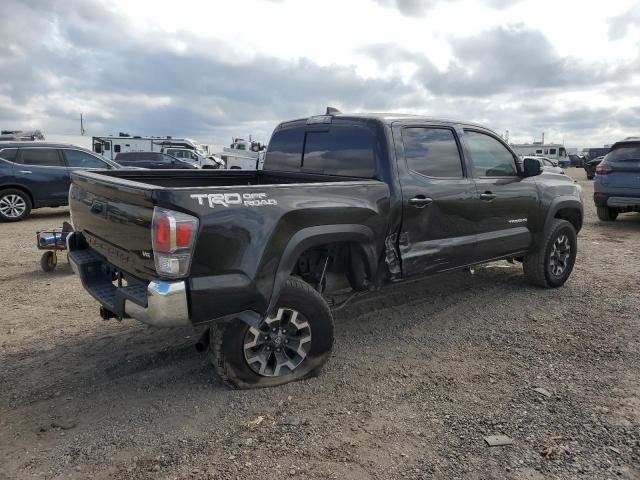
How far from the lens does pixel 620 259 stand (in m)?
7.51

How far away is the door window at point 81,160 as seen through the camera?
11414 millimetres

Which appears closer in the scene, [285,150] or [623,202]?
[285,150]

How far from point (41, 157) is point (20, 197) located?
3.26 ft

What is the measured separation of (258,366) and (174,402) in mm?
596

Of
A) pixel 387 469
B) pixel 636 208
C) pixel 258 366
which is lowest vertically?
pixel 387 469

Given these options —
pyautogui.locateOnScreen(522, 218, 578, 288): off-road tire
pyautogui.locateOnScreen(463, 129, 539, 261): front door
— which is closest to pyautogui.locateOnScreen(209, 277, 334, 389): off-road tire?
pyautogui.locateOnScreen(463, 129, 539, 261): front door

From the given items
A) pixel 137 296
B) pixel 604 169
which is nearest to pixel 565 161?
pixel 604 169

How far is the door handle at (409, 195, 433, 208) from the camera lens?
4058 mm

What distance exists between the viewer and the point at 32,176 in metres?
11.0

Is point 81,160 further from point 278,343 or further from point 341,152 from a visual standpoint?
point 278,343

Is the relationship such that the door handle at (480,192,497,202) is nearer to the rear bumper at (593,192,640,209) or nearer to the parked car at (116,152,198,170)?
the rear bumper at (593,192,640,209)

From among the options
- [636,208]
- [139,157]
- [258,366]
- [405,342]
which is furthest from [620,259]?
[139,157]

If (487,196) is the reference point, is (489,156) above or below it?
above

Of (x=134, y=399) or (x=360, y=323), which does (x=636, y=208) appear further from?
(x=134, y=399)
